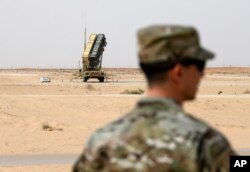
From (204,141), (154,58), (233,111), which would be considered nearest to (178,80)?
(154,58)

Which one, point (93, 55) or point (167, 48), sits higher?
point (167, 48)

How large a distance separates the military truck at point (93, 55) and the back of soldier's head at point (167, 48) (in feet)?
165

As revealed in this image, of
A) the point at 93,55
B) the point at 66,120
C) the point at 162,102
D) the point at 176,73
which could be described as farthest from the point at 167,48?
the point at 93,55

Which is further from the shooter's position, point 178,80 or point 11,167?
point 11,167

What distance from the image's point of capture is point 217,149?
219 cm

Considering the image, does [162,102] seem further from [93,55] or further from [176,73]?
[93,55]

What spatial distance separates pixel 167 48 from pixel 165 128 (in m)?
0.32

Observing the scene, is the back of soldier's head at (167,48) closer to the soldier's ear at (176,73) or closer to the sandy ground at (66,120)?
the soldier's ear at (176,73)

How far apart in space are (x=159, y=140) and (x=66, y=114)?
23010 mm

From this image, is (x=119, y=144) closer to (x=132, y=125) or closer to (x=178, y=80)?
(x=132, y=125)

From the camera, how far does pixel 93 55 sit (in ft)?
173

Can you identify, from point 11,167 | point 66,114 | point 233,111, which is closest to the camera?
point 11,167

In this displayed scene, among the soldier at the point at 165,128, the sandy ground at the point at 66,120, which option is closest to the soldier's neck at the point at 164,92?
the soldier at the point at 165,128

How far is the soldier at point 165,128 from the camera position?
2.20 meters
